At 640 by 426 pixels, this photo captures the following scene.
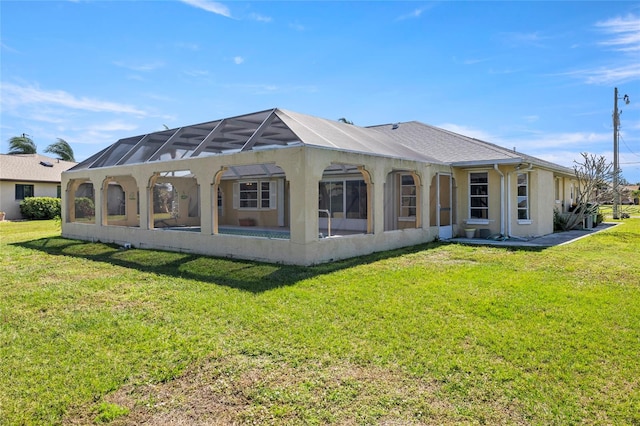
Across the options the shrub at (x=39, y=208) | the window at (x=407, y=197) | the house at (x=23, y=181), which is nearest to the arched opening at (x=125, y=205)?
the window at (x=407, y=197)

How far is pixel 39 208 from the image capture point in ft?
87.7

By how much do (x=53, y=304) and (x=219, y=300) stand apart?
2.62 metres

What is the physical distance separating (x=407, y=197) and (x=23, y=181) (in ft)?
87.3

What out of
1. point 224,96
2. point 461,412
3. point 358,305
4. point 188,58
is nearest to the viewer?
point 461,412

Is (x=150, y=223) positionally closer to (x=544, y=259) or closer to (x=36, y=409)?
(x=36, y=409)

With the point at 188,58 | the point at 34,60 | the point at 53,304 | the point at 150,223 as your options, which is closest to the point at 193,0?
the point at 188,58

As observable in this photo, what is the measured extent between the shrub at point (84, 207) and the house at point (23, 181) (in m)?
10.6

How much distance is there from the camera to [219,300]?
20.9ft

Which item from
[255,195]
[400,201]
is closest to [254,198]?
[255,195]

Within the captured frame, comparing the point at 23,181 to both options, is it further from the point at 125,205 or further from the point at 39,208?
the point at 125,205

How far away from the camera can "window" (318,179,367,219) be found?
52.9 ft

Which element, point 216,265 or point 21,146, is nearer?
point 216,265

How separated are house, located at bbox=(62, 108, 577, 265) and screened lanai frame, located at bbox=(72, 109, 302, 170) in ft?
0.12

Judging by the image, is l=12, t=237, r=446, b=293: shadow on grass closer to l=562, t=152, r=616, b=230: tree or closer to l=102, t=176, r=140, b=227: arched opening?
l=102, t=176, r=140, b=227: arched opening
